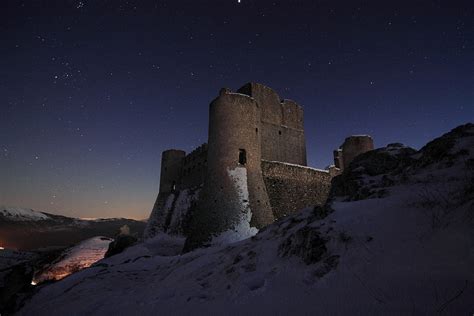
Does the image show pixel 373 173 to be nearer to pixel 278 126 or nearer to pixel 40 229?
pixel 278 126

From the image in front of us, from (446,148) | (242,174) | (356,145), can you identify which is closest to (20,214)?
(242,174)

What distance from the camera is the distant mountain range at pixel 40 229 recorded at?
41.4m

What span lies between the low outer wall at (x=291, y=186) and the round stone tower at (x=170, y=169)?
10.6 meters

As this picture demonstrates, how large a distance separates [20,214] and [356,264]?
60312mm

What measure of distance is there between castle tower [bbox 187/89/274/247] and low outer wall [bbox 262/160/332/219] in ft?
4.07

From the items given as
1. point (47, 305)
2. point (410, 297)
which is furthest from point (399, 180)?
point (47, 305)

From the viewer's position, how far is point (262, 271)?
A: 12.9 ft

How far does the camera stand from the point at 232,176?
1448cm

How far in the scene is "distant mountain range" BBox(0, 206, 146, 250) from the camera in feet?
136

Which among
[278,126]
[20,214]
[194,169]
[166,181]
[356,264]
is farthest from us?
[20,214]

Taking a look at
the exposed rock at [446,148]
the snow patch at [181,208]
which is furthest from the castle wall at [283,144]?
the exposed rock at [446,148]

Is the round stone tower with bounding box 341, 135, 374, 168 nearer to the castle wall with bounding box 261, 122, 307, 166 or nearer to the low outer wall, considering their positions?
the low outer wall

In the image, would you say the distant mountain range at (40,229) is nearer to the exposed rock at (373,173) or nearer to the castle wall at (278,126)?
the castle wall at (278,126)

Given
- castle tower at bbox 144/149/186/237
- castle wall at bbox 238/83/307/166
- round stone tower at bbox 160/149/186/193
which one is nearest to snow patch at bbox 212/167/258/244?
castle wall at bbox 238/83/307/166
